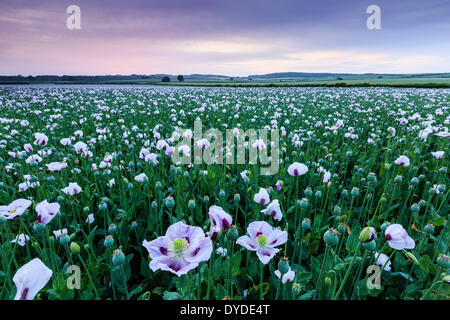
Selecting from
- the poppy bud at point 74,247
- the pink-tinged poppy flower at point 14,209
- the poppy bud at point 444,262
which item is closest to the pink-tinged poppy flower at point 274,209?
the poppy bud at point 444,262

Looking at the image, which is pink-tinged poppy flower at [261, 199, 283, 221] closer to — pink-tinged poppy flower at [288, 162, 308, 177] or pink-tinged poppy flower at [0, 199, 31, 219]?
pink-tinged poppy flower at [288, 162, 308, 177]

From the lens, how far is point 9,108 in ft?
27.7

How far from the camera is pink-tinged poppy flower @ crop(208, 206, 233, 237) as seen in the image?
1.07 meters

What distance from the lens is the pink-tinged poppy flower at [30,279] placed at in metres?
0.85

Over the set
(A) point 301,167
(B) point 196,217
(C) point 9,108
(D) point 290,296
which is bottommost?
(D) point 290,296

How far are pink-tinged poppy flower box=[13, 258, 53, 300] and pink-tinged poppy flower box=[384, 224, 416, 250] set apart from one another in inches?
50.9

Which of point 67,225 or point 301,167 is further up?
point 301,167

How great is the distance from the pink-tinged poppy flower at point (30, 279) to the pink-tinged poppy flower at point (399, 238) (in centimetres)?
129

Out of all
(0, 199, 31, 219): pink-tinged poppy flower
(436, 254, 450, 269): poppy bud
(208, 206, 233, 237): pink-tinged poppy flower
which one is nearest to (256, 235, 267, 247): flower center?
(208, 206, 233, 237): pink-tinged poppy flower

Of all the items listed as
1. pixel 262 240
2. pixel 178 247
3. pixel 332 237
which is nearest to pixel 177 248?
pixel 178 247
